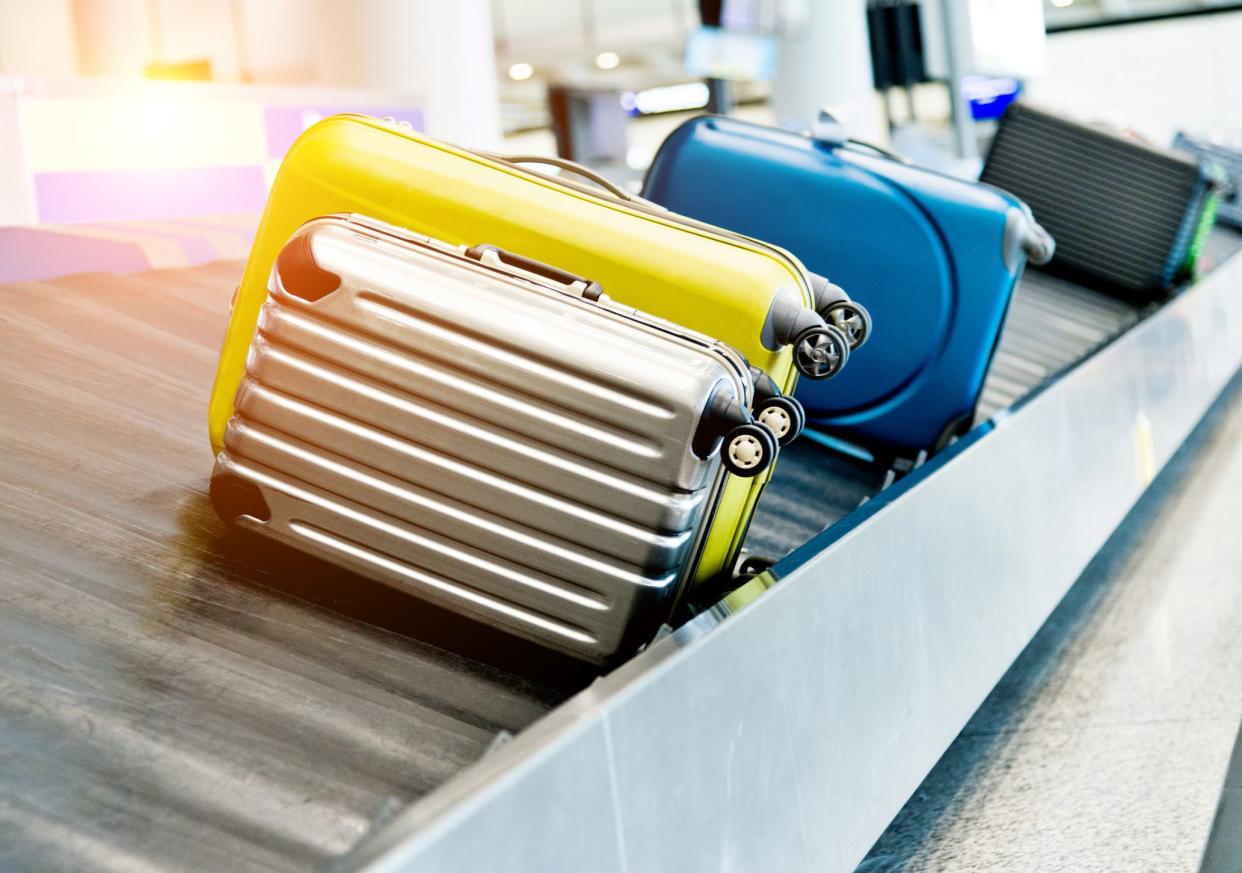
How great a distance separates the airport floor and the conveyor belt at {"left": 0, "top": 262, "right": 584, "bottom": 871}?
73cm

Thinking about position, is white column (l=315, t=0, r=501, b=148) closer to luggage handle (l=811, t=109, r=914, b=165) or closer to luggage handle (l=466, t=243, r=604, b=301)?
luggage handle (l=811, t=109, r=914, b=165)

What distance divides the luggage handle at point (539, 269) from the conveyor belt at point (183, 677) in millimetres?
390

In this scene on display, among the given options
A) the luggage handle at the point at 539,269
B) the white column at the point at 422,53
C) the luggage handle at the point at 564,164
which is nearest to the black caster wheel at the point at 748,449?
the luggage handle at the point at 539,269

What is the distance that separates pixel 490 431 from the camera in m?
1.26

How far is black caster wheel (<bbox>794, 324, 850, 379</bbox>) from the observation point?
1594mm

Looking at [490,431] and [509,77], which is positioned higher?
[509,77]

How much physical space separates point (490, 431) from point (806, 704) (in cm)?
40

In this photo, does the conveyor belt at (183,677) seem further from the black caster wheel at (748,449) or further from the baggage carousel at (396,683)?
the black caster wheel at (748,449)

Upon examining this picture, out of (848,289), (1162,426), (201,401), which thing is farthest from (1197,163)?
(201,401)

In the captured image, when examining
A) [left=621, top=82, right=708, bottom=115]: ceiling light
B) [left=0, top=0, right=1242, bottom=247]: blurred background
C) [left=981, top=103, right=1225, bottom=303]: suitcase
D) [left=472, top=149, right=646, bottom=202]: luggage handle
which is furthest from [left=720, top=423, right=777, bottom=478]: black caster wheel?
[left=621, top=82, right=708, bottom=115]: ceiling light

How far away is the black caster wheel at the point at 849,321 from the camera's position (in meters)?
1.78

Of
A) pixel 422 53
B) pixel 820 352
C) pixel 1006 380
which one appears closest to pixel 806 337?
pixel 820 352

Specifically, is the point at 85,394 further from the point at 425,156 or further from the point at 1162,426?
the point at 1162,426

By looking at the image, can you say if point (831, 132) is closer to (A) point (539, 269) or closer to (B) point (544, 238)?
(B) point (544, 238)
